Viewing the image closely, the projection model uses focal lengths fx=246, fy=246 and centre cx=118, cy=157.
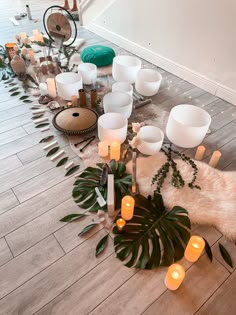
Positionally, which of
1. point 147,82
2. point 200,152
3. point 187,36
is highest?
point 187,36

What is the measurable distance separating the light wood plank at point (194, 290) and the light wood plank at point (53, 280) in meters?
0.34

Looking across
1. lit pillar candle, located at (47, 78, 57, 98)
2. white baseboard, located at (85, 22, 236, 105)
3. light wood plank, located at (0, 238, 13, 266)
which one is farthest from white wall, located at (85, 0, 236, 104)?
light wood plank, located at (0, 238, 13, 266)

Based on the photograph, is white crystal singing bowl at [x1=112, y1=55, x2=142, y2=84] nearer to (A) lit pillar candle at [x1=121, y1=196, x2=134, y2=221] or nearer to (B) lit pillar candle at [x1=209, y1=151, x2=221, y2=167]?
(B) lit pillar candle at [x1=209, y1=151, x2=221, y2=167]

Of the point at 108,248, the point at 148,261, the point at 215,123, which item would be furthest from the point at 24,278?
the point at 215,123

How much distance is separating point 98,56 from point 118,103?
93cm

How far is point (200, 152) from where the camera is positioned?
1700 millimetres

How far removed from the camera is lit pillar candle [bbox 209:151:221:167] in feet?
5.32

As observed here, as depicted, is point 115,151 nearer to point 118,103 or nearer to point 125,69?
point 118,103

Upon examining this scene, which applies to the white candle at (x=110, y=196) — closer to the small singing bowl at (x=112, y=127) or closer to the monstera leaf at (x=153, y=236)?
the monstera leaf at (x=153, y=236)

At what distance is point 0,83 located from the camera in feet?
7.96

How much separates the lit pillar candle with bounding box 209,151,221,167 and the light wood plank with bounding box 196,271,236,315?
74cm

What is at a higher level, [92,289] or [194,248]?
[194,248]

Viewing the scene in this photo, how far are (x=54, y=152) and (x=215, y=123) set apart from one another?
134 cm

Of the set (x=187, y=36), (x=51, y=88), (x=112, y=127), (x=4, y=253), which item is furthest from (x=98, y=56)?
(x=4, y=253)
